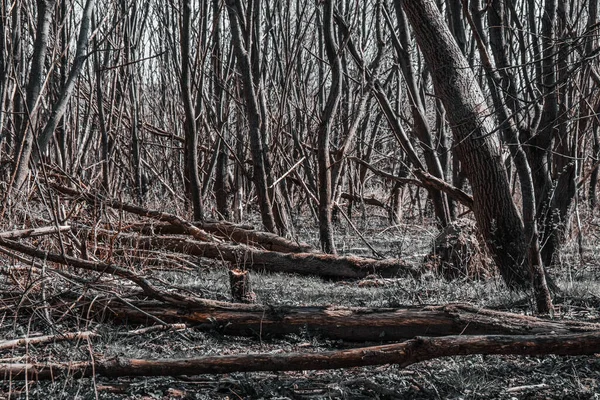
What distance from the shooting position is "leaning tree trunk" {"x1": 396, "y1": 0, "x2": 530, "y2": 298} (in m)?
5.02

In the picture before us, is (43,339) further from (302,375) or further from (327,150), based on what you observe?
(327,150)

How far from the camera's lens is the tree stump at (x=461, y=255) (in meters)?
6.21

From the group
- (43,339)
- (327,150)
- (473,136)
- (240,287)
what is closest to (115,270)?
(43,339)

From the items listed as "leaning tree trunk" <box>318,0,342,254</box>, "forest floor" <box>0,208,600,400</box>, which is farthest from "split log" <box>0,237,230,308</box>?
"leaning tree trunk" <box>318,0,342,254</box>

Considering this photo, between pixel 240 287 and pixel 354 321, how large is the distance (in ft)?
3.33

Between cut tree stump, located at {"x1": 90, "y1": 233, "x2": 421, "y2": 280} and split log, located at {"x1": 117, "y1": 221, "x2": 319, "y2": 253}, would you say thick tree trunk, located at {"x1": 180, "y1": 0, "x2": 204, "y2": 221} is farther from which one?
cut tree stump, located at {"x1": 90, "y1": 233, "x2": 421, "y2": 280}

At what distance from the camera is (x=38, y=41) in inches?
169

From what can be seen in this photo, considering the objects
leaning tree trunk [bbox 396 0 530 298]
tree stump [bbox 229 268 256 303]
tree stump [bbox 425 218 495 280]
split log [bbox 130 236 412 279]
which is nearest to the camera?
tree stump [bbox 229 268 256 303]

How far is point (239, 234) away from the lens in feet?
23.5

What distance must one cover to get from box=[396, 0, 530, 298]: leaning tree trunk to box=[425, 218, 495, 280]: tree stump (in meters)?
1.02

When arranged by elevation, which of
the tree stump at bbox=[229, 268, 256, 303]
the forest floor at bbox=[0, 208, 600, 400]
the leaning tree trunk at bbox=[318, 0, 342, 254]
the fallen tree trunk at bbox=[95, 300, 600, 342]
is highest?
the leaning tree trunk at bbox=[318, 0, 342, 254]

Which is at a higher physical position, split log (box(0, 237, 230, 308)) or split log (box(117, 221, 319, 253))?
split log (box(117, 221, 319, 253))

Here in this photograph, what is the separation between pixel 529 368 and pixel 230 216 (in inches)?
246

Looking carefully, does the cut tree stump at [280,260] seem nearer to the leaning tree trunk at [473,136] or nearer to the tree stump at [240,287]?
the leaning tree trunk at [473,136]
